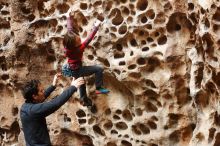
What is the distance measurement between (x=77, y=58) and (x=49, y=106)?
2.51 ft

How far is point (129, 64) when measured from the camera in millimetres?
4418

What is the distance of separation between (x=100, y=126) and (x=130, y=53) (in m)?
0.79

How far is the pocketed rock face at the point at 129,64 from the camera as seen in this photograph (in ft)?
13.3

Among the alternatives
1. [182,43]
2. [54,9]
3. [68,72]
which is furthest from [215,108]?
[54,9]

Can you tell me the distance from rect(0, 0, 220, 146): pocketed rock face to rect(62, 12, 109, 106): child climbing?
0.26 m

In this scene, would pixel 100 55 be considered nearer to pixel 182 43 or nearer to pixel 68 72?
pixel 68 72

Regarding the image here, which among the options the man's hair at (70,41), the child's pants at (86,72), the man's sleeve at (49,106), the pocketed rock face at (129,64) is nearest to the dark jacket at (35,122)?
the man's sleeve at (49,106)

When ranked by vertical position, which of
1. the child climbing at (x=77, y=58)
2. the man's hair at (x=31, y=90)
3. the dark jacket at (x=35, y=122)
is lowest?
the dark jacket at (x=35, y=122)

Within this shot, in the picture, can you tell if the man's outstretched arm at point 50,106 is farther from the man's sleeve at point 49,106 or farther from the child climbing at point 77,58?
the child climbing at point 77,58

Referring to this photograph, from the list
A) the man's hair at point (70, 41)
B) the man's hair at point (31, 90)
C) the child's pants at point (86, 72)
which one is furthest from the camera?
the child's pants at point (86, 72)

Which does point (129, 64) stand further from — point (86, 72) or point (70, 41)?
point (70, 41)

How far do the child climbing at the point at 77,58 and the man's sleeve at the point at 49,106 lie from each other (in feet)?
1.80

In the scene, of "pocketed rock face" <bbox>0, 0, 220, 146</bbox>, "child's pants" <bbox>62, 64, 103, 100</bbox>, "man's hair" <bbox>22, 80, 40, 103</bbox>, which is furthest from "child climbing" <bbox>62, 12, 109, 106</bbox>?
"man's hair" <bbox>22, 80, 40, 103</bbox>

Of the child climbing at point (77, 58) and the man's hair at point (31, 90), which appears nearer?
the man's hair at point (31, 90)
